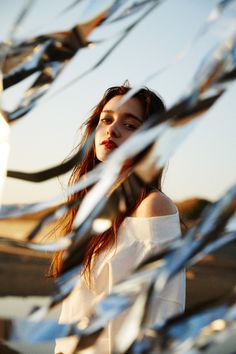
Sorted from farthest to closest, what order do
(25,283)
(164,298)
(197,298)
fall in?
(197,298) → (25,283) → (164,298)

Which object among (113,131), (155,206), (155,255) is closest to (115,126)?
(113,131)

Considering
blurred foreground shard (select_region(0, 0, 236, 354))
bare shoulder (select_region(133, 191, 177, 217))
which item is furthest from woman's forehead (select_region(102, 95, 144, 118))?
blurred foreground shard (select_region(0, 0, 236, 354))

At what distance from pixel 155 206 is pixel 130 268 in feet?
0.30

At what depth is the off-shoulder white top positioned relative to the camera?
56 cm

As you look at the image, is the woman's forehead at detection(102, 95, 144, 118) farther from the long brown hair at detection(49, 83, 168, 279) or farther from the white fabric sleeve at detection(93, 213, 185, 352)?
the white fabric sleeve at detection(93, 213, 185, 352)

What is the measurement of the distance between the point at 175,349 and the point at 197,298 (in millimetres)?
1617

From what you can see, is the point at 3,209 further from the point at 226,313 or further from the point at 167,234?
the point at 167,234

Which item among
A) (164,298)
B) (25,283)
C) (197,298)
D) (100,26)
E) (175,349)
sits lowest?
(197,298)

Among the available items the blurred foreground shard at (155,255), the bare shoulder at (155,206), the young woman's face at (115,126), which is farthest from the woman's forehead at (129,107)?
the blurred foreground shard at (155,255)

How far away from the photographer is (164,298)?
0.57m

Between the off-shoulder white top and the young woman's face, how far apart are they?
108 millimetres

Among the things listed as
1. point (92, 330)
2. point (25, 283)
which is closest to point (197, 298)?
point (25, 283)

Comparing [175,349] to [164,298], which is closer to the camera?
[175,349]

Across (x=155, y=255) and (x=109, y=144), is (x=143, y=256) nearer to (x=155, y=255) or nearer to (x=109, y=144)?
(x=109, y=144)
